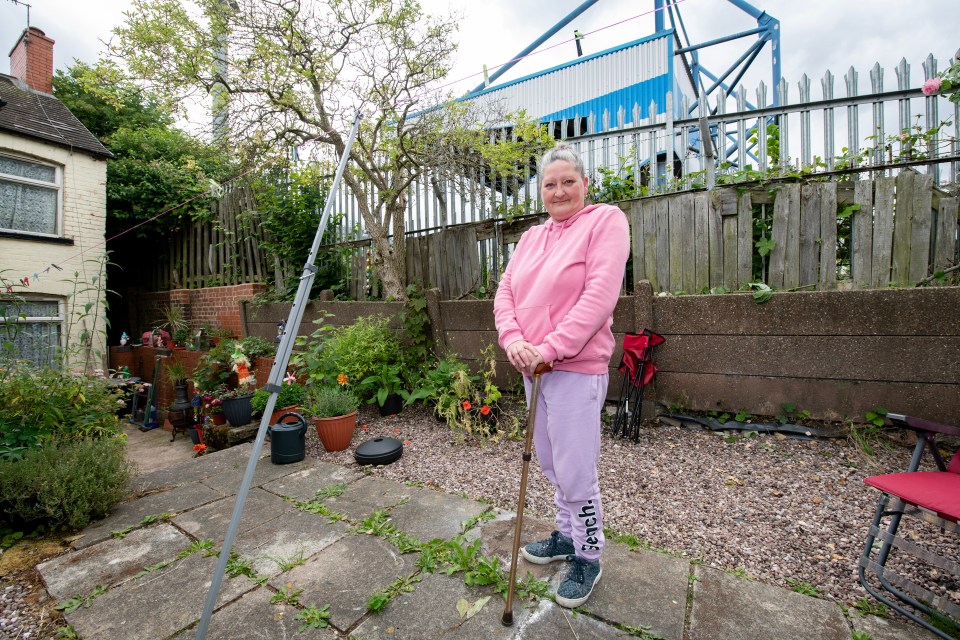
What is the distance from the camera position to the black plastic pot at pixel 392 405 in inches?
179

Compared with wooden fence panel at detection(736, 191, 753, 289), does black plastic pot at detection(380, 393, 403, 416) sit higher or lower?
lower

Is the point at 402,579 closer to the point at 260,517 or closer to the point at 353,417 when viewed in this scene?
the point at 260,517

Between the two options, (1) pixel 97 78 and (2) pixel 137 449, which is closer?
(1) pixel 97 78

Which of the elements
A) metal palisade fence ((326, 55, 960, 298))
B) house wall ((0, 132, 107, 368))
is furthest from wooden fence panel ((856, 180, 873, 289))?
house wall ((0, 132, 107, 368))

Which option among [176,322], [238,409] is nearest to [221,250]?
[176,322]

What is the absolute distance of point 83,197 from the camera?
26.1 feet

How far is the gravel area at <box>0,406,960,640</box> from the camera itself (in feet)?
6.28

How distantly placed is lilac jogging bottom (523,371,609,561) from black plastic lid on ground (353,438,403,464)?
1873mm

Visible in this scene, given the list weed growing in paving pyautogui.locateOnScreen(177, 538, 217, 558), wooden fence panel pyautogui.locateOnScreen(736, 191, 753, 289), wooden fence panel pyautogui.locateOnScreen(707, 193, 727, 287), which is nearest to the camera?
weed growing in paving pyautogui.locateOnScreen(177, 538, 217, 558)

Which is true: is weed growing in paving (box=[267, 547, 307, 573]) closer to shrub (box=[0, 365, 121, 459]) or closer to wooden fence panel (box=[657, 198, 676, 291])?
shrub (box=[0, 365, 121, 459])

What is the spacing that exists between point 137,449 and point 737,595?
6889 mm

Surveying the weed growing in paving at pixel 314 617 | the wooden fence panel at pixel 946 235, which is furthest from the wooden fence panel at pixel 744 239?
the weed growing in paving at pixel 314 617

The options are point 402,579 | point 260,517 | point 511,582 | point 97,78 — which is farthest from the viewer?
point 97,78

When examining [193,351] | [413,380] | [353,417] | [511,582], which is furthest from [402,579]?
[193,351]
